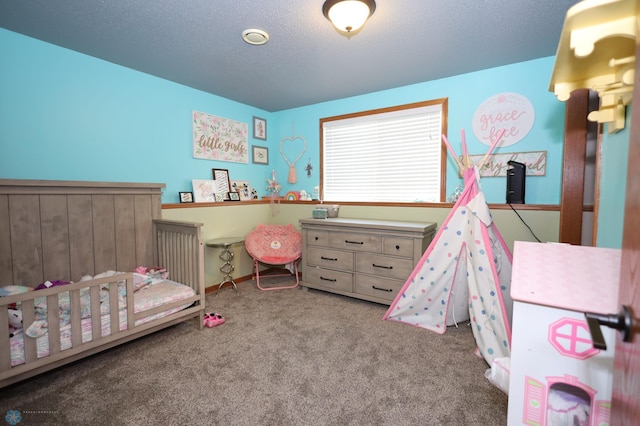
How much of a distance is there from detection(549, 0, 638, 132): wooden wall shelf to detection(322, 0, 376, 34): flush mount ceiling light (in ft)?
3.67

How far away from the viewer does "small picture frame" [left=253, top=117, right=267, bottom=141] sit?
154 inches

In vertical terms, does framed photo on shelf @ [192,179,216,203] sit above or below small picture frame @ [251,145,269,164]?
below

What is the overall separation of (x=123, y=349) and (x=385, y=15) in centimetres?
292

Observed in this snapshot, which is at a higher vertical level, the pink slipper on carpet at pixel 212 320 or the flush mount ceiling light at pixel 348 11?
the flush mount ceiling light at pixel 348 11

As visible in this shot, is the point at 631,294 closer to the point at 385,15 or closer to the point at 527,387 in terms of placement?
the point at 527,387

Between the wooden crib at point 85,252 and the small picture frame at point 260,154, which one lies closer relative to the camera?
the wooden crib at point 85,252

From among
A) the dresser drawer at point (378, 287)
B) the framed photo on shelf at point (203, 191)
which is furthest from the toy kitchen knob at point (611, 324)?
the framed photo on shelf at point (203, 191)

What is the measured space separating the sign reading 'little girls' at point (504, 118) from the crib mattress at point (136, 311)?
300 centimetres

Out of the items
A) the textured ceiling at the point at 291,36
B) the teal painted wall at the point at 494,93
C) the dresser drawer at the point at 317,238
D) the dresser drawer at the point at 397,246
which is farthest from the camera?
the dresser drawer at the point at 317,238

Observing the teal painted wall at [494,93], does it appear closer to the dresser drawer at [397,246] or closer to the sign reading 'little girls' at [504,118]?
the sign reading 'little girls' at [504,118]

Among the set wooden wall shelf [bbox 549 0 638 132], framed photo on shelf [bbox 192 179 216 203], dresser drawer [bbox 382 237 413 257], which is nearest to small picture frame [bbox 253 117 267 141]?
framed photo on shelf [bbox 192 179 216 203]

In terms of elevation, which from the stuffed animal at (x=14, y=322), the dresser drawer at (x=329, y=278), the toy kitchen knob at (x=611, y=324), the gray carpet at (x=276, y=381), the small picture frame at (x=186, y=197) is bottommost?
the gray carpet at (x=276, y=381)

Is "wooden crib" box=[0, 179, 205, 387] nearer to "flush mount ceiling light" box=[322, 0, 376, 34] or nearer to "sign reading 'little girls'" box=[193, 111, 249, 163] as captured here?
"sign reading 'little girls'" box=[193, 111, 249, 163]

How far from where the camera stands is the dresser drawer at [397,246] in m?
2.69
